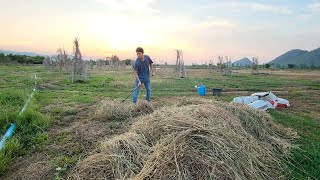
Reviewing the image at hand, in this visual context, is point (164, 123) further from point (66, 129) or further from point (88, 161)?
point (66, 129)

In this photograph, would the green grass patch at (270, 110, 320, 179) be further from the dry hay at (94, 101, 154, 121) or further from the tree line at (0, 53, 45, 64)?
the tree line at (0, 53, 45, 64)

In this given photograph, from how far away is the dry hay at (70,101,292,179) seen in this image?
2732 mm

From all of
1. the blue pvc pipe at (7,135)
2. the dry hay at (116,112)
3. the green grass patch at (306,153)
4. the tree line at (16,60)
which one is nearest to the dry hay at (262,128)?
the green grass patch at (306,153)

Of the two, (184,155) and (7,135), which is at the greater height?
(184,155)

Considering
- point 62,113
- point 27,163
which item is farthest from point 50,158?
point 62,113

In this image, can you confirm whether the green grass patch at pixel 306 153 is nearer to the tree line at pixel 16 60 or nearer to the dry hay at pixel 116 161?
the dry hay at pixel 116 161

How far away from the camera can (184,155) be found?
2834 millimetres

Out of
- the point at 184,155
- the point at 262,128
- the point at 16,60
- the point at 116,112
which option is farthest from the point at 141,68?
the point at 16,60

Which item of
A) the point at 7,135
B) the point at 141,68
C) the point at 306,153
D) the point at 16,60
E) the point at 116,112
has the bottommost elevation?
the point at 306,153

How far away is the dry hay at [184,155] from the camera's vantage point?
273 centimetres

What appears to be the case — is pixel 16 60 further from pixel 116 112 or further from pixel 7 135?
pixel 7 135

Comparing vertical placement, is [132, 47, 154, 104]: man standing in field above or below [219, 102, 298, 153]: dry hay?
above

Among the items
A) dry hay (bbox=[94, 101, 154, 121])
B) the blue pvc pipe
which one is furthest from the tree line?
the blue pvc pipe

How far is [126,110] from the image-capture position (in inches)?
235
